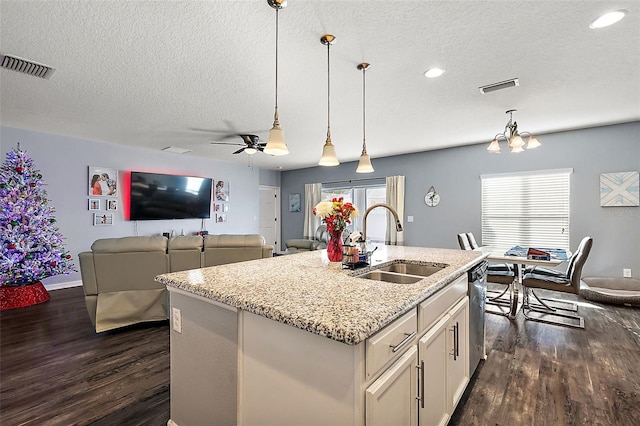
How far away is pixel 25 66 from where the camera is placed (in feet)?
8.28

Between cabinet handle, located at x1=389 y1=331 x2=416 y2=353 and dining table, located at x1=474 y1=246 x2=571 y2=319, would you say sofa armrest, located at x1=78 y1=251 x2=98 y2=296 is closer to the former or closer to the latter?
cabinet handle, located at x1=389 y1=331 x2=416 y2=353

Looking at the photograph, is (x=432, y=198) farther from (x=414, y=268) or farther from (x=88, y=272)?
(x=88, y=272)

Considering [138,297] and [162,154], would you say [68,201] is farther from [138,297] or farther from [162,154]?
[138,297]

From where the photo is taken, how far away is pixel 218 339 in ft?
4.64

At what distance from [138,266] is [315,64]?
268 centimetres

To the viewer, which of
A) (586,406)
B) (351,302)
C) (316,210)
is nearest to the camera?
(351,302)

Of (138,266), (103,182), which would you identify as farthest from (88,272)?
(103,182)

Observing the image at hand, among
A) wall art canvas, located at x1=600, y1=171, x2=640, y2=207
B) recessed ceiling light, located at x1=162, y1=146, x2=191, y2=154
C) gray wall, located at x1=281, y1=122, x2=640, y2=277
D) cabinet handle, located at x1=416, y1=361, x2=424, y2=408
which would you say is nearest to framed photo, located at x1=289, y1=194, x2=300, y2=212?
gray wall, located at x1=281, y1=122, x2=640, y2=277

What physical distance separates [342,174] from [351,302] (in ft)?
21.0

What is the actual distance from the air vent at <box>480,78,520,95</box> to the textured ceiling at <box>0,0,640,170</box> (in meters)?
0.06

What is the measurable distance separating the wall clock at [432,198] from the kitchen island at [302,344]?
14.0 feet

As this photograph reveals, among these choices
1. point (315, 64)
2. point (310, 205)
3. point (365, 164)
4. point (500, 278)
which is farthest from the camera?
point (310, 205)

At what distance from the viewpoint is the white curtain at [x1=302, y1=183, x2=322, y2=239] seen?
7.85 meters

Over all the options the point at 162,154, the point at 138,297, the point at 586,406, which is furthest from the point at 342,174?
the point at 586,406
